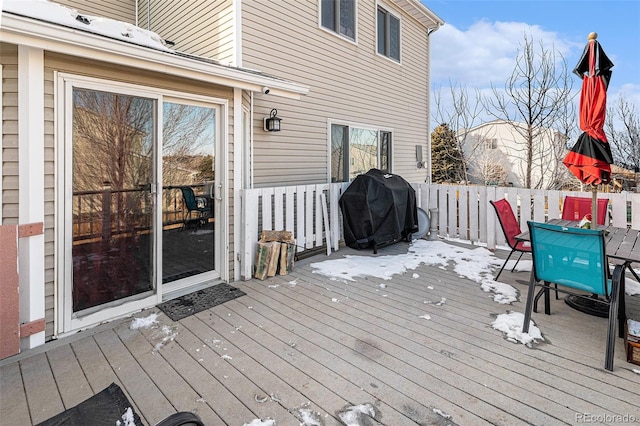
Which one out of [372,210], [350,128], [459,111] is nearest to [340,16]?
[350,128]

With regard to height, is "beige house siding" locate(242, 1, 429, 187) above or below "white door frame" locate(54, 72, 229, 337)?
above

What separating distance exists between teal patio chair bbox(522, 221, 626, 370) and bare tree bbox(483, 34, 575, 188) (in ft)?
28.3

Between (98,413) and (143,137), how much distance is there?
262cm

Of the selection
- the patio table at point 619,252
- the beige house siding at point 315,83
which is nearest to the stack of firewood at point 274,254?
the beige house siding at point 315,83

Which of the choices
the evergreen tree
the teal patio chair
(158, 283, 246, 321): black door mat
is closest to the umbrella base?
the teal patio chair

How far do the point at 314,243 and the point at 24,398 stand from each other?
390 centimetres

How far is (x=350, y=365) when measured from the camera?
2.50 metres

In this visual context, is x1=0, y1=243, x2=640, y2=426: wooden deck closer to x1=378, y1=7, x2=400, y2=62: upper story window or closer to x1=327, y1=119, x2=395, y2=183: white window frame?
x1=327, y1=119, x2=395, y2=183: white window frame

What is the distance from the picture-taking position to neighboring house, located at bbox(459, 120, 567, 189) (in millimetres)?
10625

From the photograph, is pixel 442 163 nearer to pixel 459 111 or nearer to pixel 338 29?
pixel 459 111

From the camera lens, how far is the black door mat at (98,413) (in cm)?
158

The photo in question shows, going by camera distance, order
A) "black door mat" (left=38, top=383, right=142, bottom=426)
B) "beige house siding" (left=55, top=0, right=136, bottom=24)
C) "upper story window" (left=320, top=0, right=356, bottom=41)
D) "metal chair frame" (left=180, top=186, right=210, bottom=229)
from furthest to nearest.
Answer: "upper story window" (left=320, top=0, right=356, bottom=41) < "beige house siding" (left=55, top=0, right=136, bottom=24) < "metal chair frame" (left=180, top=186, right=210, bottom=229) < "black door mat" (left=38, top=383, right=142, bottom=426)

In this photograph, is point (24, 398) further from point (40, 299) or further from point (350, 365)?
point (350, 365)

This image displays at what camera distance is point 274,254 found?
4.50m
